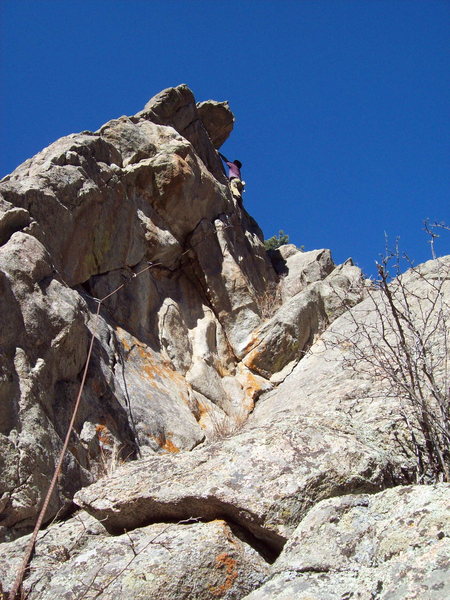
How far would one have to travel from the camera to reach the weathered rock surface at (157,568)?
3225 millimetres

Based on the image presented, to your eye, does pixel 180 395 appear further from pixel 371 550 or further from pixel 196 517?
pixel 371 550

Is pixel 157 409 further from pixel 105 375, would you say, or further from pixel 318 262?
pixel 318 262

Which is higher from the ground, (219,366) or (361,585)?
(219,366)

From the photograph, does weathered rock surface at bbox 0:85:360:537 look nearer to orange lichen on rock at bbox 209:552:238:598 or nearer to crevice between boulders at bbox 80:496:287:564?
crevice between boulders at bbox 80:496:287:564

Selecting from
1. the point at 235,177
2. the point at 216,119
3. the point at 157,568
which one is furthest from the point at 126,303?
the point at 216,119

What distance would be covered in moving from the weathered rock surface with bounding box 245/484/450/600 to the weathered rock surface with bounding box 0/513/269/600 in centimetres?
28

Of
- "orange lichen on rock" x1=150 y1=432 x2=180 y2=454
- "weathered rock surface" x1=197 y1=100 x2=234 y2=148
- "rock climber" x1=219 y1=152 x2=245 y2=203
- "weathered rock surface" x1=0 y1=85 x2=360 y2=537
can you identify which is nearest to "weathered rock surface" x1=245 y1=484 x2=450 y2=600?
"weathered rock surface" x1=0 y1=85 x2=360 y2=537

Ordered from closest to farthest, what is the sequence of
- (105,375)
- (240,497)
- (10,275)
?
(240,497) < (10,275) < (105,375)

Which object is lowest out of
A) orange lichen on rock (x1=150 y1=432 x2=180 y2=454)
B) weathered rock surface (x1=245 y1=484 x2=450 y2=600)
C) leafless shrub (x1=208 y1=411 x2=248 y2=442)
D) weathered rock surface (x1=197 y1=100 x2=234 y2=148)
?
weathered rock surface (x1=245 y1=484 x2=450 y2=600)

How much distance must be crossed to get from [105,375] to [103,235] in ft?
9.75

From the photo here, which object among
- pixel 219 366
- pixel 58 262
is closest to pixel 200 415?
pixel 219 366

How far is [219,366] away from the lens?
10.5m

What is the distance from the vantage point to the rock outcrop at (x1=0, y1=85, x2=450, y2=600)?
3.30 metres

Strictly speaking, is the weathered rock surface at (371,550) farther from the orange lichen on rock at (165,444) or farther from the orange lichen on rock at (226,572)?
the orange lichen on rock at (165,444)
